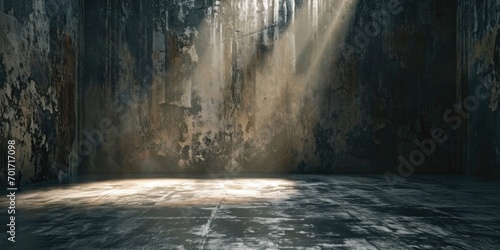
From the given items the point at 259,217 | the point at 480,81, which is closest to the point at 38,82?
the point at 259,217

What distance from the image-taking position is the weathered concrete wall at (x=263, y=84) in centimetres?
590

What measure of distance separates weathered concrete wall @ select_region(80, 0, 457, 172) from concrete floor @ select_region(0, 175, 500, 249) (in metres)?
1.93

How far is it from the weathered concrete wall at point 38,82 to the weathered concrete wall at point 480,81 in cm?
550

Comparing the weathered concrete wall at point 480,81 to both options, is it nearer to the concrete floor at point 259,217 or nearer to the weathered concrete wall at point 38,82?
the concrete floor at point 259,217

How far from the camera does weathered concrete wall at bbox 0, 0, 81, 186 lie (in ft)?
13.2

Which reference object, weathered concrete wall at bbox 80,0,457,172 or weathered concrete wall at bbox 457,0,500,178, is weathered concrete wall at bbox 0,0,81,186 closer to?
weathered concrete wall at bbox 80,0,457,172

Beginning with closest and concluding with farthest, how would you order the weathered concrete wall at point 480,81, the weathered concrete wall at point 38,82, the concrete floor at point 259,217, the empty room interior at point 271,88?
the concrete floor at point 259,217 < the weathered concrete wall at point 38,82 < the weathered concrete wall at point 480,81 < the empty room interior at point 271,88

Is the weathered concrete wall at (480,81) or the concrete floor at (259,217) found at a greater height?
the weathered concrete wall at (480,81)

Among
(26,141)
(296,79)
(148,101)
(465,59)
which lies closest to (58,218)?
(26,141)

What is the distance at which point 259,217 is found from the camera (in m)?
2.44

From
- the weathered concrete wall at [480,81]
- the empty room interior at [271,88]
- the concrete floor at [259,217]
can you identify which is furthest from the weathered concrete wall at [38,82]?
the weathered concrete wall at [480,81]

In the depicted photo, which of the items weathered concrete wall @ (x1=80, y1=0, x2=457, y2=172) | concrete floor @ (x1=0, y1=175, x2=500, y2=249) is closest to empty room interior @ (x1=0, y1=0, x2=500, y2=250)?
weathered concrete wall @ (x1=80, y1=0, x2=457, y2=172)

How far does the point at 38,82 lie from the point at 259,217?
3.48 m

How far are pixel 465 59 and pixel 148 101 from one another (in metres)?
4.66
